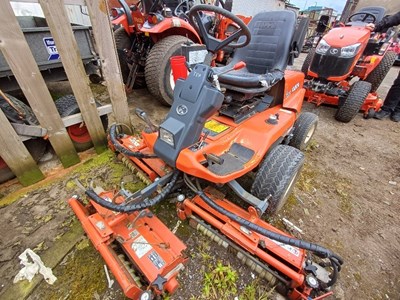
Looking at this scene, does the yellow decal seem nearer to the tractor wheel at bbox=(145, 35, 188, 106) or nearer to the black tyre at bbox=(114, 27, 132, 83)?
the tractor wheel at bbox=(145, 35, 188, 106)

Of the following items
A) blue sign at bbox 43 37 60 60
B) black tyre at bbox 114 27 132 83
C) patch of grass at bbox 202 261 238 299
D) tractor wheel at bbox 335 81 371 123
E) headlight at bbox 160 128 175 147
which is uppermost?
blue sign at bbox 43 37 60 60

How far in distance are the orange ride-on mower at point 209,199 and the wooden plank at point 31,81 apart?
2.09 feet

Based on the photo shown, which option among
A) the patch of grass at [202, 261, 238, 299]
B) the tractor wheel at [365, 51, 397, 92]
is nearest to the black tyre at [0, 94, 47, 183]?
the patch of grass at [202, 261, 238, 299]

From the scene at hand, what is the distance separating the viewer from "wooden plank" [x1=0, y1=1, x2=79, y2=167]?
1600 millimetres

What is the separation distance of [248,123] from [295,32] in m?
1.28

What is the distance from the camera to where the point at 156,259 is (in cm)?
127

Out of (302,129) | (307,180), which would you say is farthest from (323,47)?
(307,180)

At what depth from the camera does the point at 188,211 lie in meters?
1.69

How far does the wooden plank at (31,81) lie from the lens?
1600 mm

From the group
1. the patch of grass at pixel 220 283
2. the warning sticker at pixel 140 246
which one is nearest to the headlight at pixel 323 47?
the patch of grass at pixel 220 283

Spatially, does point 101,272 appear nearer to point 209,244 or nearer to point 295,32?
point 209,244

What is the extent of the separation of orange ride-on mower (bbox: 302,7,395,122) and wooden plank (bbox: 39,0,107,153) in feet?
11.7

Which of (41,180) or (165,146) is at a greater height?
(165,146)

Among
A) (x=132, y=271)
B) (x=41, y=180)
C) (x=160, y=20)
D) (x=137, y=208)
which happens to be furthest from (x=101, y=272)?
(x=160, y=20)
